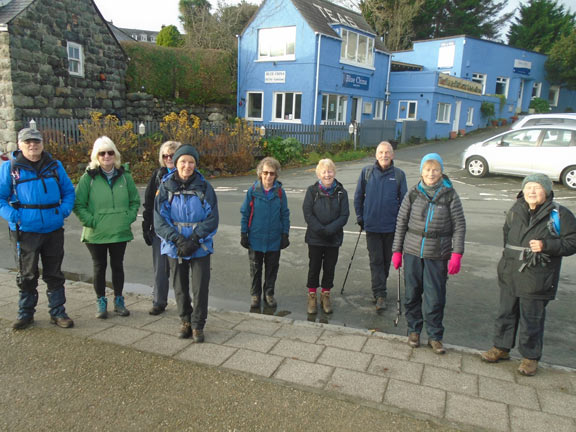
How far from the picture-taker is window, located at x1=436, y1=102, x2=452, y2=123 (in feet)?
98.4

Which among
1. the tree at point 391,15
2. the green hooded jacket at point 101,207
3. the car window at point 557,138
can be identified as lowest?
the green hooded jacket at point 101,207

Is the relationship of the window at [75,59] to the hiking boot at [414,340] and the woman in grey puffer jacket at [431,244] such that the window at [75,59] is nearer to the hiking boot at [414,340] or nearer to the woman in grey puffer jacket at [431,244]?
the woman in grey puffer jacket at [431,244]

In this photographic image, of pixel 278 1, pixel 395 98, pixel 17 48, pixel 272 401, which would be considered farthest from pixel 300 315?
pixel 395 98

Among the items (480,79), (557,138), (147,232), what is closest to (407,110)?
(480,79)

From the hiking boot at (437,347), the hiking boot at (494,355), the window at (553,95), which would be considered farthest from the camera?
the window at (553,95)

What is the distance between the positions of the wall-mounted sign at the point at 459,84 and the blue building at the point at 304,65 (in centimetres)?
410

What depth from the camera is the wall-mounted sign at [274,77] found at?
87.1 feet

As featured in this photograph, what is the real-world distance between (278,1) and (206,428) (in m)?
26.7

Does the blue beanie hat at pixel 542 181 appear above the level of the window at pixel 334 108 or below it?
below

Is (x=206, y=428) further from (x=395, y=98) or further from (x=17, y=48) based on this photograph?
(x=395, y=98)

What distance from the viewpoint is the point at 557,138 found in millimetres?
14062

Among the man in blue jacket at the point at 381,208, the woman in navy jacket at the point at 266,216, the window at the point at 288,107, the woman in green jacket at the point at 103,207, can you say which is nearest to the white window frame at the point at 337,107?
the window at the point at 288,107

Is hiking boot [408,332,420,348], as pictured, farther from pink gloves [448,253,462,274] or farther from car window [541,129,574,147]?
car window [541,129,574,147]

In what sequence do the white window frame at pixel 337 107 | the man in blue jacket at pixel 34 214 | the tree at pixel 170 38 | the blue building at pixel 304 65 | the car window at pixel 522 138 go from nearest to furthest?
1. the man in blue jacket at pixel 34 214
2. the car window at pixel 522 138
3. the blue building at pixel 304 65
4. the white window frame at pixel 337 107
5. the tree at pixel 170 38
